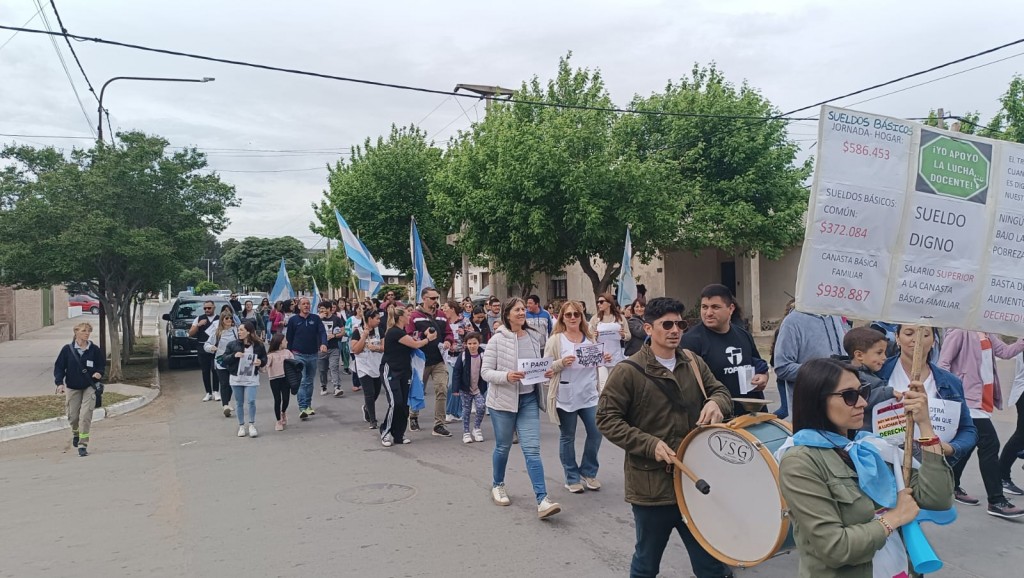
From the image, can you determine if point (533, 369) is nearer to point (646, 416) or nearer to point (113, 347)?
point (646, 416)

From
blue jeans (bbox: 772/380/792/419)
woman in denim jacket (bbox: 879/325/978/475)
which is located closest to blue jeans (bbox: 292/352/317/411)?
blue jeans (bbox: 772/380/792/419)

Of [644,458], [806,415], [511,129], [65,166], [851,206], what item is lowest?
[644,458]

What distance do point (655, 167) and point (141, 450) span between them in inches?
585

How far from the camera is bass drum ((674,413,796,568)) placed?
10.8ft

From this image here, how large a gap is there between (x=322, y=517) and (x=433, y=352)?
3827 millimetres

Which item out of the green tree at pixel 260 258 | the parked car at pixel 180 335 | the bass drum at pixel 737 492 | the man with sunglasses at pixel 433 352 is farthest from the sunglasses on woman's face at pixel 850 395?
the green tree at pixel 260 258

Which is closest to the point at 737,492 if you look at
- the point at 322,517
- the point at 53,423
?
the point at 322,517

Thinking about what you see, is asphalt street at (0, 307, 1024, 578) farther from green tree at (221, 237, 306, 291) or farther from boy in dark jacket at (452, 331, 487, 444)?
green tree at (221, 237, 306, 291)

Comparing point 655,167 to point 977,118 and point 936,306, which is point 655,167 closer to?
point 977,118

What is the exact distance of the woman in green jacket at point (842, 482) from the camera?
2408 mm

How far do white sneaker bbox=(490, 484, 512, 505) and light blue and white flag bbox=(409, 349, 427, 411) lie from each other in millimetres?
3177

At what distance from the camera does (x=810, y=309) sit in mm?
3080

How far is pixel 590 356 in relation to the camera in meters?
6.42

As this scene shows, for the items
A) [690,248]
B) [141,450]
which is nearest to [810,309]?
[141,450]
